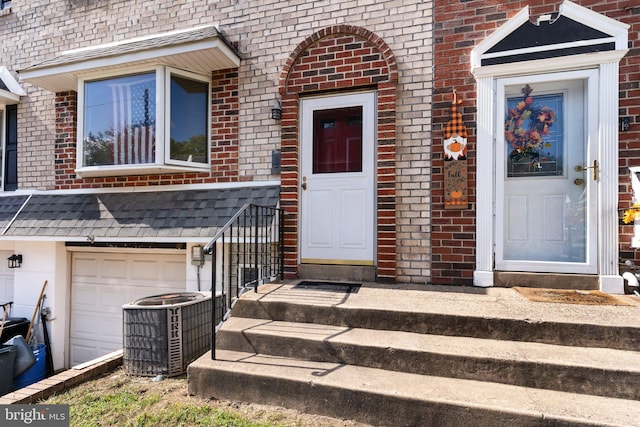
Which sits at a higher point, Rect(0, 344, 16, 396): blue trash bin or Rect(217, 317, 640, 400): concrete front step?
Rect(217, 317, 640, 400): concrete front step

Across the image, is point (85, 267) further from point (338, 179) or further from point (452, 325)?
point (452, 325)

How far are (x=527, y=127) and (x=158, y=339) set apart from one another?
4.17 m

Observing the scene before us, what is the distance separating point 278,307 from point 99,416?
4.81ft

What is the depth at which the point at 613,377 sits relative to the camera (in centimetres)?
223

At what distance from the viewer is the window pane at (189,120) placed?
4516mm

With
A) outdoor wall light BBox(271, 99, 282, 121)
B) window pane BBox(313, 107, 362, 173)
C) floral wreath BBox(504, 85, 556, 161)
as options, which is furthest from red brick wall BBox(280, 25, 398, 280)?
floral wreath BBox(504, 85, 556, 161)

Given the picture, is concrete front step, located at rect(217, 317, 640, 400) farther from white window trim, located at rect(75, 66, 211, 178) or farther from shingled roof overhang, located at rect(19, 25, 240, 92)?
shingled roof overhang, located at rect(19, 25, 240, 92)

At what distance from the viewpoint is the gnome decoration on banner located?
3.77m

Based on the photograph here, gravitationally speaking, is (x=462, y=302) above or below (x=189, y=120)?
below

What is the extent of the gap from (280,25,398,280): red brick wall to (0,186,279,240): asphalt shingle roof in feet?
1.40

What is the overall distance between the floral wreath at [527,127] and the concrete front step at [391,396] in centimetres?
243

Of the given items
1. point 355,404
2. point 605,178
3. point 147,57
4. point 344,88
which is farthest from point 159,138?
point 605,178

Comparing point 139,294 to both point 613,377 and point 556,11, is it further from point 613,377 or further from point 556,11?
point 556,11

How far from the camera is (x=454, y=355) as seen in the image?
8.04 ft
